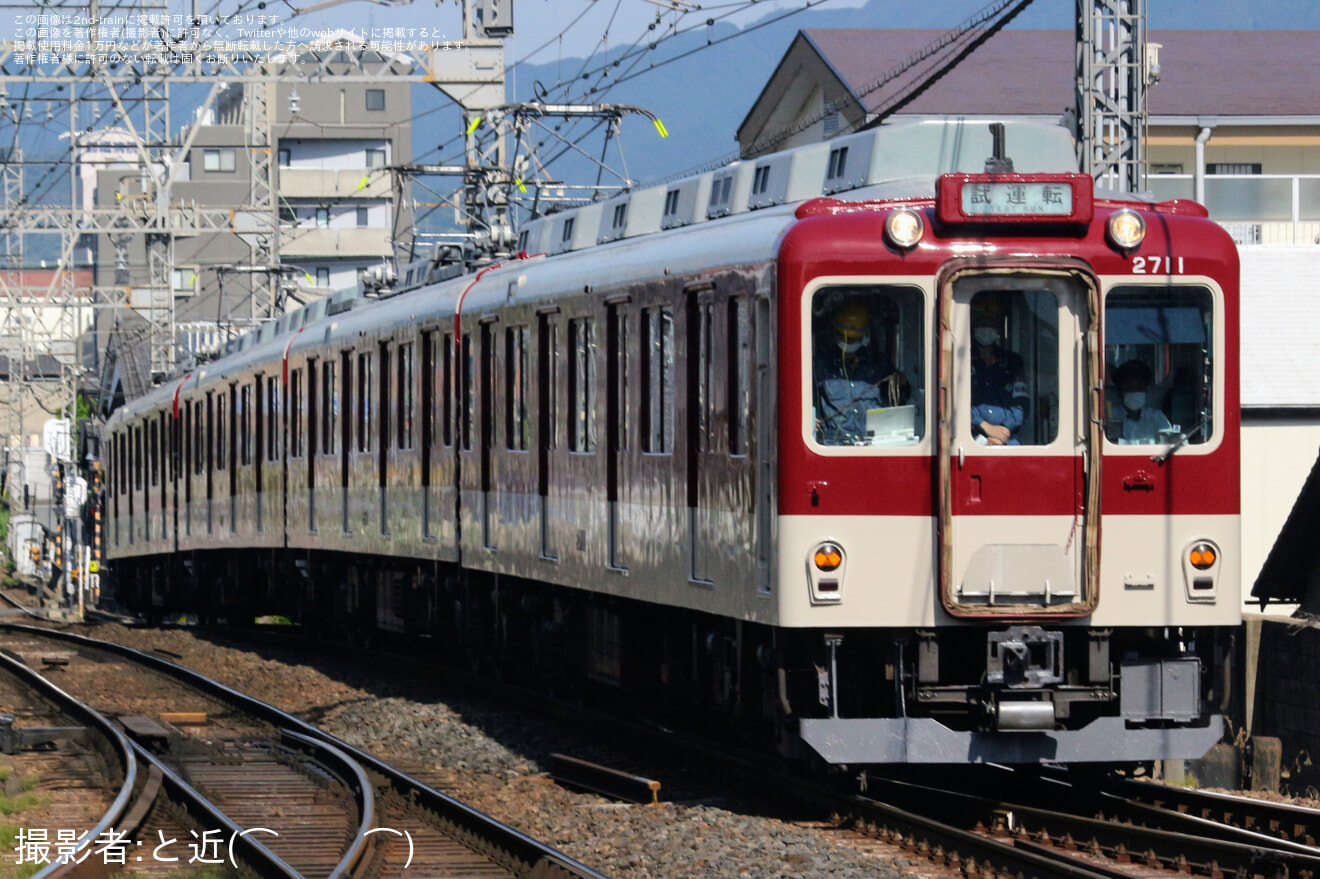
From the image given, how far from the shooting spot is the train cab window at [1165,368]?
10094 millimetres

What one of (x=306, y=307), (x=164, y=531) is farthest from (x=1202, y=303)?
(x=164, y=531)

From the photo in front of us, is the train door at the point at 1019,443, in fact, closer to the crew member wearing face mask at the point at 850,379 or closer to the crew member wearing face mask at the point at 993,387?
the crew member wearing face mask at the point at 993,387

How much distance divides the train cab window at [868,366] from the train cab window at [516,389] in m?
4.75

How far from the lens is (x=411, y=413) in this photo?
17500mm

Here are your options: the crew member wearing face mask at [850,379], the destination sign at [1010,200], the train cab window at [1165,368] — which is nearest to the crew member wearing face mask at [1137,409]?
the train cab window at [1165,368]

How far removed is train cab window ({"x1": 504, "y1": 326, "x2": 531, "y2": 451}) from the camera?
14477 millimetres

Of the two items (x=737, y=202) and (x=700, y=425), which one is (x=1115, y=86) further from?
(x=700, y=425)

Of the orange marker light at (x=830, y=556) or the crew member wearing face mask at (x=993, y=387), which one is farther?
the crew member wearing face mask at (x=993, y=387)

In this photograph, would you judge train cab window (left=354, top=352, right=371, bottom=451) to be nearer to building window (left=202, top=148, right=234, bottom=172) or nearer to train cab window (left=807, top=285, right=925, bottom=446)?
train cab window (left=807, top=285, right=925, bottom=446)

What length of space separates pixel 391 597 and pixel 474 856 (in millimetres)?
10114

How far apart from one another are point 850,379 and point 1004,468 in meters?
0.81

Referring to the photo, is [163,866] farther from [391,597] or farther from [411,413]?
[391,597]

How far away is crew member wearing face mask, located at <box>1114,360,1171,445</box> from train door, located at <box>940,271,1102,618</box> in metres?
0.21

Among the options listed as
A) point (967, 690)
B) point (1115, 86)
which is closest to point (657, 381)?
point (967, 690)
